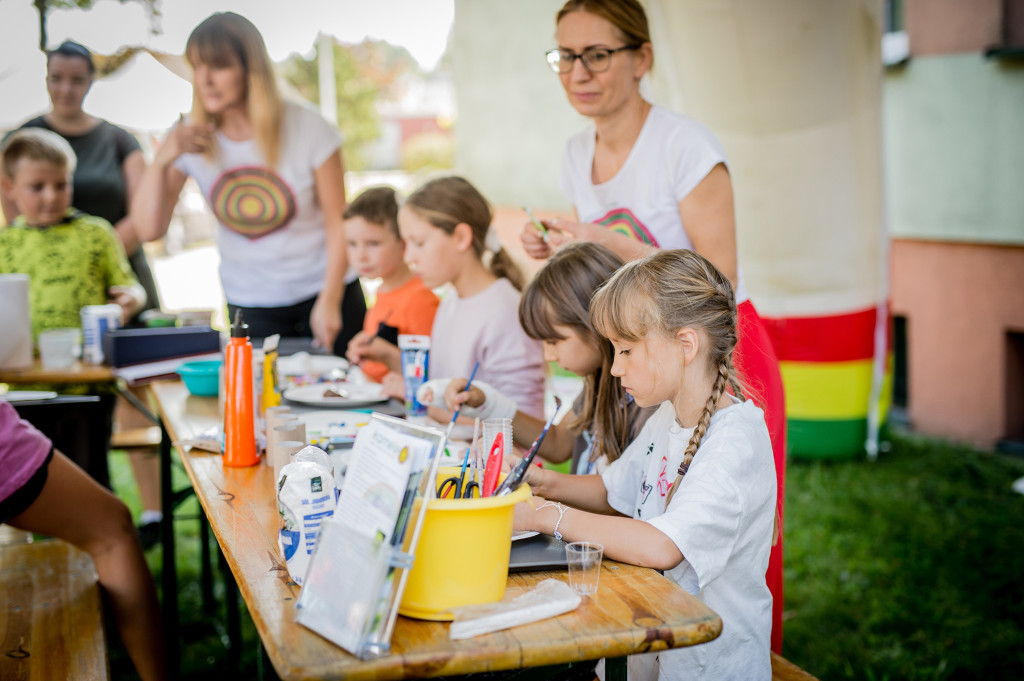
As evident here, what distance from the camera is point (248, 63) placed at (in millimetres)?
3732

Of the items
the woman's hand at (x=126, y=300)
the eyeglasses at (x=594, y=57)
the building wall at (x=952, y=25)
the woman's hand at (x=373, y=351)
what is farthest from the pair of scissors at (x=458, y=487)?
the building wall at (x=952, y=25)

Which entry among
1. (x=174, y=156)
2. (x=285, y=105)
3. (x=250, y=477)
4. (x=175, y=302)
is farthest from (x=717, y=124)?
(x=175, y=302)

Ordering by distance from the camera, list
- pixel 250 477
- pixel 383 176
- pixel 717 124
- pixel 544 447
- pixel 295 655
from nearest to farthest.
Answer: pixel 295 655
pixel 250 477
pixel 544 447
pixel 717 124
pixel 383 176

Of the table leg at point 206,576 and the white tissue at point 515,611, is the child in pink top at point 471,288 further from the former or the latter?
the white tissue at point 515,611

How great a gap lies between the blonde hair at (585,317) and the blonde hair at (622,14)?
594 millimetres

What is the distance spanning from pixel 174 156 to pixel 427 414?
6.50 ft

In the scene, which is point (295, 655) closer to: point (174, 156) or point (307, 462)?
point (307, 462)

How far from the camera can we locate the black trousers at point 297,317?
157 inches

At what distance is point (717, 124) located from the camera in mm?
4711

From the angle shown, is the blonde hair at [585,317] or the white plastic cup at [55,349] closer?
the blonde hair at [585,317]

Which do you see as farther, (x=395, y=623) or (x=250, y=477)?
(x=250, y=477)

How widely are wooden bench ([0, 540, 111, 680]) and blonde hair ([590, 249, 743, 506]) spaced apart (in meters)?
1.31

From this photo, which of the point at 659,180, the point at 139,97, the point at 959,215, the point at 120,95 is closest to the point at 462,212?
the point at 659,180

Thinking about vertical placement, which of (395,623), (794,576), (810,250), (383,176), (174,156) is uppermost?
(383,176)
